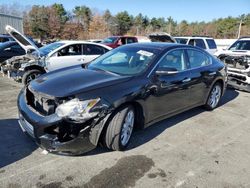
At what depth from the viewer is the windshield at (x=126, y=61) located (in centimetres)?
402

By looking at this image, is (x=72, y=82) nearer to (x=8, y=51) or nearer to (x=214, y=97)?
(x=214, y=97)

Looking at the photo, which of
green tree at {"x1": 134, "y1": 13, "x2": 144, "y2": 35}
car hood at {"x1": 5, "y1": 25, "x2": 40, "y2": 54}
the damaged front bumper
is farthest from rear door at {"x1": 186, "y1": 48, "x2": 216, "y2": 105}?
green tree at {"x1": 134, "y1": 13, "x2": 144, "y2": 35}

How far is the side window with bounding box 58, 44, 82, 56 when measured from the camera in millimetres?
A: 7848

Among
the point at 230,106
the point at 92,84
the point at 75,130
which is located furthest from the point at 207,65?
the point at 75,130

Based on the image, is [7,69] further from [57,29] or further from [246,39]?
[57,29]

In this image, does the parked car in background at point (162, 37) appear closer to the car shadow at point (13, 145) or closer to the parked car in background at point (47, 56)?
the parked car in background at point (47, 56)

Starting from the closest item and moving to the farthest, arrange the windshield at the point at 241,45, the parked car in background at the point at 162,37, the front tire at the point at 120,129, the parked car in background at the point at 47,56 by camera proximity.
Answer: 1. the front tire at the point at 120,129
2. the parked car in background at the point at 47,56
3. the windshield at the point at 241,45
4. the parked car in background at the point at 162,37

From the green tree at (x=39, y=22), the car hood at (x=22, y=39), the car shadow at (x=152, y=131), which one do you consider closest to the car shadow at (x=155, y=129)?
the car shadow at (x=152, y=131)

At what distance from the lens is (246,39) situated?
31.0 feet

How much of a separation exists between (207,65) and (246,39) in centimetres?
519

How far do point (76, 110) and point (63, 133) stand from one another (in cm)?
32

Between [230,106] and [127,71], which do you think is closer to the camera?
[127,71]

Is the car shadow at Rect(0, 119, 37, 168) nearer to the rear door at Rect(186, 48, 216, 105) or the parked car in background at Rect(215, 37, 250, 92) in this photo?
the rear door at Rect(186, 48, 216, 105)

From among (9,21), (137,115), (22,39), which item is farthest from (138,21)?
(137,115)
